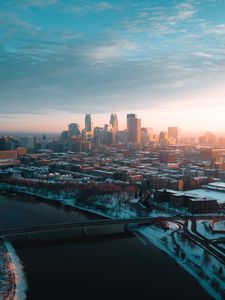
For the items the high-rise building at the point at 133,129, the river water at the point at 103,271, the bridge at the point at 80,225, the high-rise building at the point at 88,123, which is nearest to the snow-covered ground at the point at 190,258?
the river water at the point at 103,271

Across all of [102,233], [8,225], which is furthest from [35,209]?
[102,233]

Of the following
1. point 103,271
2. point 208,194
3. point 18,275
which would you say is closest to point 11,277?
point 18,275

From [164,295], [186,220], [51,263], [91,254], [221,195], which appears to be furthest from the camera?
[221,195]

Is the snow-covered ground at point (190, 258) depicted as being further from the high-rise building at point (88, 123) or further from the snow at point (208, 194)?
the high-rise building at point (88, 123)

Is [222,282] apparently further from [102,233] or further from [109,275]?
[102,233]

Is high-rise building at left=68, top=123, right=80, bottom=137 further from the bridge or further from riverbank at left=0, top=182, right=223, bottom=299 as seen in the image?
the bridge

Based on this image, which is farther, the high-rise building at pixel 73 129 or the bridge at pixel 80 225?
the high-rise building at pixel 73 129
